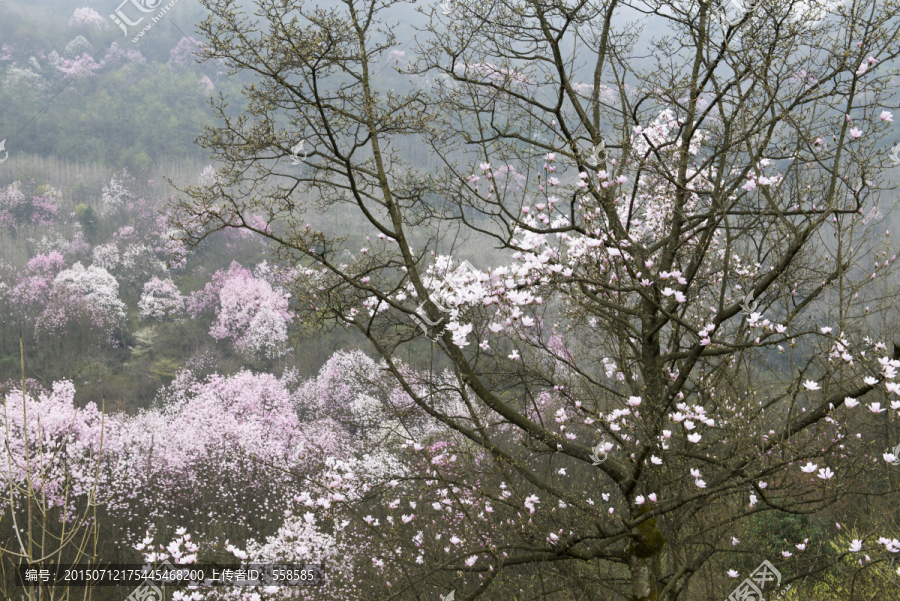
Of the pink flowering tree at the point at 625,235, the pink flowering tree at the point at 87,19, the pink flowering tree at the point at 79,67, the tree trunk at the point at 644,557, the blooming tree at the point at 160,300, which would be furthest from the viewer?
the pink flowering tree at the point at 87,19

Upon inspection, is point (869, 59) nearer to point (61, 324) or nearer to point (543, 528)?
point (543, 528)

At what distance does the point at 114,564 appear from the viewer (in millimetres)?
13406

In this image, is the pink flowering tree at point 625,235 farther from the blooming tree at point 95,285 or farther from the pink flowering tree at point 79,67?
the pink flowering tree at point 79,67

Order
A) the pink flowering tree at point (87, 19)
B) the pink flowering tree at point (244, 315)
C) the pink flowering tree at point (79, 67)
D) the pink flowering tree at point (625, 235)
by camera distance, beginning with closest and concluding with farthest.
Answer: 1. the pink flowering tree at point (625, 235)
2. the pink flowering tree at point (244, 315)
3. the pink flowering tree at point (79, 67)
4. the pink flowering tree at point (87, 19)

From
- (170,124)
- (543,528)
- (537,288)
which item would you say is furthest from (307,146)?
(170,124)

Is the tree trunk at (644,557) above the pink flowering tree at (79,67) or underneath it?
underneath

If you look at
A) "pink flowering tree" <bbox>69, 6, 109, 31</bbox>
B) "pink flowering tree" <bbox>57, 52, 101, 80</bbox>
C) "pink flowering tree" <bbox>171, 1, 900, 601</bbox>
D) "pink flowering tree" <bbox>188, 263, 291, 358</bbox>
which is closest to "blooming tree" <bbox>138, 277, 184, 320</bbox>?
"pink flowering tree" <bbox>188, 263, 291, 358</bbox>

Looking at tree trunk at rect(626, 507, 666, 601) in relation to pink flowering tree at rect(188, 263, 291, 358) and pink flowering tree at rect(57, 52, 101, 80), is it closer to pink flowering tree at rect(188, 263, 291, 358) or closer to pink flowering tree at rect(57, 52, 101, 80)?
pink flowering tree at rect(188, 263, 291, 358)

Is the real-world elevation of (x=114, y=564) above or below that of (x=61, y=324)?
below

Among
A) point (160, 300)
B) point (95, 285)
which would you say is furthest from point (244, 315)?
point (95, 285)

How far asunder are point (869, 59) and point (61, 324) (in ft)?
71.0

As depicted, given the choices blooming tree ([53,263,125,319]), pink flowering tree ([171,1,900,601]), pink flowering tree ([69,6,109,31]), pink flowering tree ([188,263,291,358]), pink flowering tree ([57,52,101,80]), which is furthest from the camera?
pink flowering tree ([69,6,109,31])

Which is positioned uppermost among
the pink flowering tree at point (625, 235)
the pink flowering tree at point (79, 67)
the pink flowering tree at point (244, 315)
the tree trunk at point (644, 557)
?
the pink flowering tree at point (79, 67)

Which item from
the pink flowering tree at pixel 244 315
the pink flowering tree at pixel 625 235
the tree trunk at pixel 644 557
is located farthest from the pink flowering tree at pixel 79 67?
the tree trunk at pixel 644 557
